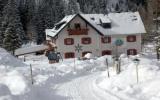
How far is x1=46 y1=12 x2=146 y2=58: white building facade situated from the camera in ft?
219

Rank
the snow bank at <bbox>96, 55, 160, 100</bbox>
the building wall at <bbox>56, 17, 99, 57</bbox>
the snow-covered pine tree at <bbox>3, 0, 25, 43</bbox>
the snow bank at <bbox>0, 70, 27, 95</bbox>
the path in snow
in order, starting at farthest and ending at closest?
Answer: the snow-covered pine tree at <bbox>3, 0, 25, 43</bbox>
the building wall at <bbox>56, 17, 99, 57</bbox>
the path in snow
the snow bank at <bbox>96, 55, 160, 100</bbox>
the snow bank at <bbox>0, 70, 27, 95</bbox>

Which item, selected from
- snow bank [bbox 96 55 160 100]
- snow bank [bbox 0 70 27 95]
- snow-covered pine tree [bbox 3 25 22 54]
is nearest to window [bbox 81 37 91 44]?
snow-covered pine tree [bbox 3 25 22 54]

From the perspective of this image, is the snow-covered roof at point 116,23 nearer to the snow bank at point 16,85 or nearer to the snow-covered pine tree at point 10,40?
the snow-covered pine tree at point 10,40

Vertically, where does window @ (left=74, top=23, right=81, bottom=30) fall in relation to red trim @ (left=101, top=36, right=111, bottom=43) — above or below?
above

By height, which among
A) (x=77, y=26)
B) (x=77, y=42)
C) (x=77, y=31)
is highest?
(x=77, y=26)

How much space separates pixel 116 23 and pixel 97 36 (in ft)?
14.9

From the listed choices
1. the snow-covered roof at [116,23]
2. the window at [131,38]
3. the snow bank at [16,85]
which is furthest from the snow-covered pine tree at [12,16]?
the snow bank at [16,85]

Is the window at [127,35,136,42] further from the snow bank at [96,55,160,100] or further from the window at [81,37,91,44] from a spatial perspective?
the snow bank at [96,55,160,100]

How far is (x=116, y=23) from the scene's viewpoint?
7000 centimetres

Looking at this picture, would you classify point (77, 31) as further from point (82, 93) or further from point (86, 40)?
point (82, 93)

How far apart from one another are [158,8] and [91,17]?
24268mm

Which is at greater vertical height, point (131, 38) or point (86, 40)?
point (131, 38)

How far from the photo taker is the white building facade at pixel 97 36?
219 ft

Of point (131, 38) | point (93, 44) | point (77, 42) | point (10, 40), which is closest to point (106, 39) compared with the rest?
point (93, 44)
